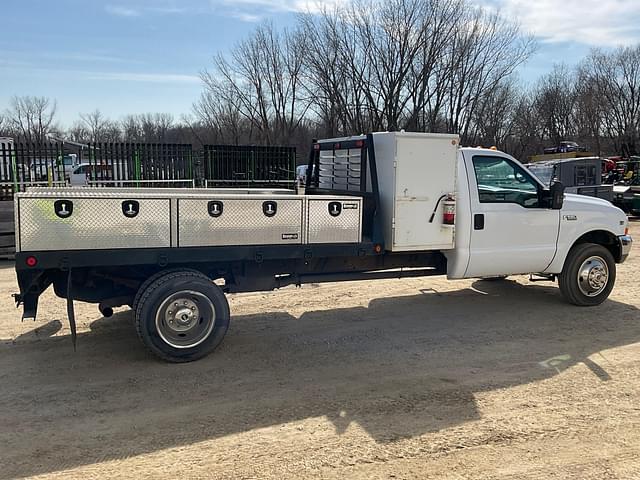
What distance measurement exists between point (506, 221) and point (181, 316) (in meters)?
3.98

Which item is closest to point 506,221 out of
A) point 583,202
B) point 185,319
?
point 583,202

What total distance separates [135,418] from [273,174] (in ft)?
54.0

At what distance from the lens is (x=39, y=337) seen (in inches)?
253

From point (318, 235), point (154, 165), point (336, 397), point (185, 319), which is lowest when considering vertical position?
point (336, 397)

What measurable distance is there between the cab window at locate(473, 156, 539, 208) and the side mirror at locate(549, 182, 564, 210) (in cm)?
18

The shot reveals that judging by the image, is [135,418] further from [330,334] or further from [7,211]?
[7,211]

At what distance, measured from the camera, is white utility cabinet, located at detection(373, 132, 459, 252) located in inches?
244

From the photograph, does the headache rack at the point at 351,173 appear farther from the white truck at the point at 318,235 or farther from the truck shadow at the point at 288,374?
the truck shadow at the point at 288,374

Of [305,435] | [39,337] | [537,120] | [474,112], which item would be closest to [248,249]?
[305,435]

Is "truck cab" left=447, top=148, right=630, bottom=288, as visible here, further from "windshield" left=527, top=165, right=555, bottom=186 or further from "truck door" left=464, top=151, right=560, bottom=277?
"windshield" left=527, top=165, right=555, bottom=186

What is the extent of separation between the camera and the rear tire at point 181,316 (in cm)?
541

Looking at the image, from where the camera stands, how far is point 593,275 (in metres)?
7.77

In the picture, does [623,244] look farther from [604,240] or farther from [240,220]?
[240,220]

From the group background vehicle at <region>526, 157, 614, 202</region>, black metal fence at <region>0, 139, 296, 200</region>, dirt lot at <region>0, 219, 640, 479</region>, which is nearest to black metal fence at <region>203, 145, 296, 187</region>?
black metal fence at <region>0, 139, 296, 200</region>
